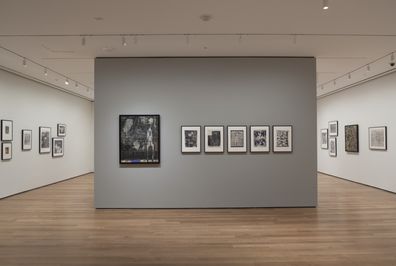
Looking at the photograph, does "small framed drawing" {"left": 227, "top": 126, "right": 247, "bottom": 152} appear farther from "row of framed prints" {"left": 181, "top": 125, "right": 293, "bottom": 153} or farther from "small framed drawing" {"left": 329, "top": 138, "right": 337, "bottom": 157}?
"small framed drawing" {"left": 329, "top": 138, "right": 337, "bottom": 157}

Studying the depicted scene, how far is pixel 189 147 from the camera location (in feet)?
26.3

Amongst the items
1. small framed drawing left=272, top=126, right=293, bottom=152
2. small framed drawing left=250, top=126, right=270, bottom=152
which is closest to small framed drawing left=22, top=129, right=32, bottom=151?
small framed drawing left=250, top=126, right=270, bottom=152

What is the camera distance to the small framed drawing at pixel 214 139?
8016 millimetres

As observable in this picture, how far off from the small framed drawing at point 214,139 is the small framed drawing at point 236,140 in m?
0.18

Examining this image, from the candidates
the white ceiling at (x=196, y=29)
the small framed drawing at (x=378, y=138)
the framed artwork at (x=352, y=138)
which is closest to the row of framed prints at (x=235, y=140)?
the white ceiling at (x=196, y=29)

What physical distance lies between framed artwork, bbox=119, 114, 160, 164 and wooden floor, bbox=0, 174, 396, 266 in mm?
1415

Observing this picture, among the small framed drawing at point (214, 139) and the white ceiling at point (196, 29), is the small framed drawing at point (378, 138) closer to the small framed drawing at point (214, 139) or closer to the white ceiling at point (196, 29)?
the white ceiling at point (196, 29)

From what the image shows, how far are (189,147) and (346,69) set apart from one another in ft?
17.8

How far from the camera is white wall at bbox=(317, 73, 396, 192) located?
396 inches

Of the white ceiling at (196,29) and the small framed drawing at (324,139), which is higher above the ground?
the white ceiling at (196,29)

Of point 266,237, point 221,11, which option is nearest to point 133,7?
point 221,11

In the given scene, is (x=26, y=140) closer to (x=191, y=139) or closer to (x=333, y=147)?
(x=191, y=139)

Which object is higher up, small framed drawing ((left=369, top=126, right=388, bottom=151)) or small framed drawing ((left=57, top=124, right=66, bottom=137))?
small framed drawing ((left=57, top=124, right=66, bottom=137))

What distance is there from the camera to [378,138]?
10.6 meters
